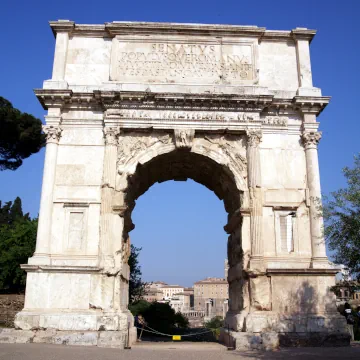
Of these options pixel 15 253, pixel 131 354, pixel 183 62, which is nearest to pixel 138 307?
pixel 15 253

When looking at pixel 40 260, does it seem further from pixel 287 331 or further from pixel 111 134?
pixel 287 331

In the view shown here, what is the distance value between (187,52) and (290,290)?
7534mm

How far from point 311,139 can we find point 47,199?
7.50 meters

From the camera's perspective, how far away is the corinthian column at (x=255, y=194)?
12.1 meters

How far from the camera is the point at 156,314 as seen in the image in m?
27.4

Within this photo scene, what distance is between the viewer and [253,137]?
1298cm

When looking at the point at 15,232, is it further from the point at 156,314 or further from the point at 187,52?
the point at 187,52

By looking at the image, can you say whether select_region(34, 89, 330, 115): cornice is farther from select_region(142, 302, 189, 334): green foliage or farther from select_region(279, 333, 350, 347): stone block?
select_region(142, 302, 189, 334): green foliage

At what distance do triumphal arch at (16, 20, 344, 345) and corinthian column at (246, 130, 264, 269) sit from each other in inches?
1.1

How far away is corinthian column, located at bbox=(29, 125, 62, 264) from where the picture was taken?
38.8ft

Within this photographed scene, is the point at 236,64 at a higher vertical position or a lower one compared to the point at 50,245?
higher

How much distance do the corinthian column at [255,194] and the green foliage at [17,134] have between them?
9029 millimetres

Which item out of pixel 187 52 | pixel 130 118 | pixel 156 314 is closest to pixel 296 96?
pixel 187 52

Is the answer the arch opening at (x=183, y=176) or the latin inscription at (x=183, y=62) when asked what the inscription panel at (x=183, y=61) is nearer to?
the latin inscription at (x=183, y=62)
